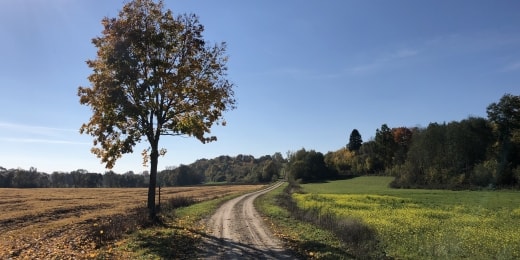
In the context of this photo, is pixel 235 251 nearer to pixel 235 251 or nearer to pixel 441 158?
pixel 235 251

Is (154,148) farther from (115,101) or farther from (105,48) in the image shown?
(105,48)

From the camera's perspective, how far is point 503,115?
288 ft

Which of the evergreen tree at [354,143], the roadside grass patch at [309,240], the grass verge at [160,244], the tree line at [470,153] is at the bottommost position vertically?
the roadside grass patch at [309,240]

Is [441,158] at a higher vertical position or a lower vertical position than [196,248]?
higher

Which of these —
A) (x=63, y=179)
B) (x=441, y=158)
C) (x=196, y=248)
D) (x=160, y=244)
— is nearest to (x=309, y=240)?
(x=196, y=248)

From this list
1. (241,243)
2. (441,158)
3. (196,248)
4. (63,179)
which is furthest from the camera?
(63,179)

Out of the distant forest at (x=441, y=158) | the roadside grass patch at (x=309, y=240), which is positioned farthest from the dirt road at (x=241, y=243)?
the distant forest at (x=441, y=158)

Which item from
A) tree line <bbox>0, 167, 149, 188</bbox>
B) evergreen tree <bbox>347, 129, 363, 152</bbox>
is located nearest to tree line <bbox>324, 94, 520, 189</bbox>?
evergreen tree <bbox>347, 129, 363, 152</bbox>

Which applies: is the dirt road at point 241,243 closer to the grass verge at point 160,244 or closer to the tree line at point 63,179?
the grass verge at point 160,244

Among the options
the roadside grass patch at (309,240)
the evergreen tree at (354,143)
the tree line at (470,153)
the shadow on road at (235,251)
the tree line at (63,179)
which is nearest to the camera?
the shadow on road at (235,251)

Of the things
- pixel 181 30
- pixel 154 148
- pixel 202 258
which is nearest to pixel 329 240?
pixel 202 258

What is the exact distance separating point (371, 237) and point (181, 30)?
16.0 m

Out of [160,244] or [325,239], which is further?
[325,239]

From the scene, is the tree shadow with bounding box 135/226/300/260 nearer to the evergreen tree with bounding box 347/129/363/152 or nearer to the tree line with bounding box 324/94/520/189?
the tree line with bounding box 324/94/520/189
